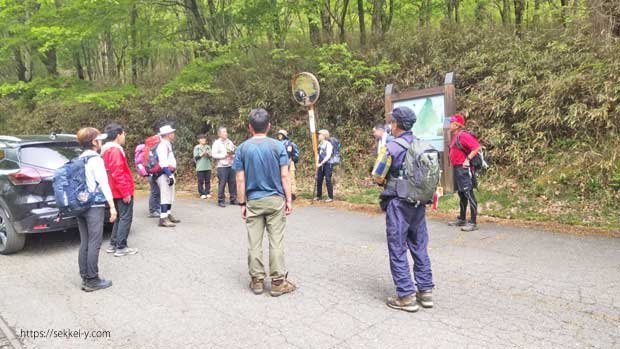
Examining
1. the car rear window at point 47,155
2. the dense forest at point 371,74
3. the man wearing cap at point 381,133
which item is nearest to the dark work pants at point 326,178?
the dense forest at point 371,74

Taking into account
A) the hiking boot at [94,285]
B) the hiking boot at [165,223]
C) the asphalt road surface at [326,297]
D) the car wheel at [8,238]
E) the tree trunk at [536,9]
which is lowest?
the asphalt road surface at [326,297]

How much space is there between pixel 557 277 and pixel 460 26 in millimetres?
9734

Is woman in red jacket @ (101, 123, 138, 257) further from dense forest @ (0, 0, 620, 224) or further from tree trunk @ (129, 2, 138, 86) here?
tree trunk @ (129, 2, 138, 86)

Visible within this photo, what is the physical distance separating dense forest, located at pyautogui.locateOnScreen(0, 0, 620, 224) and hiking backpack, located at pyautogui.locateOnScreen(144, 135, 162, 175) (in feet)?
17.5

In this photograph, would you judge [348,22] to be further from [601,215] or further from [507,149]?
[601,215]

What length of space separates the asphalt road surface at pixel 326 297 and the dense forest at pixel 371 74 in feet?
8.19

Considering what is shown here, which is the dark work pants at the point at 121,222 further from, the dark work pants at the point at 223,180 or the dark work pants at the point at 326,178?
the dark work pants at the point at 326,178

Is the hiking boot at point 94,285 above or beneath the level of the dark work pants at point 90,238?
beneath

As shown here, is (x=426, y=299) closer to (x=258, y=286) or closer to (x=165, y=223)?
(x=258, y=286)

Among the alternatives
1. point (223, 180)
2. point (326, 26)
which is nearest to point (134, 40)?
point (326, 26)

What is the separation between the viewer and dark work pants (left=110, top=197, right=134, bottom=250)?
6172 millimetres

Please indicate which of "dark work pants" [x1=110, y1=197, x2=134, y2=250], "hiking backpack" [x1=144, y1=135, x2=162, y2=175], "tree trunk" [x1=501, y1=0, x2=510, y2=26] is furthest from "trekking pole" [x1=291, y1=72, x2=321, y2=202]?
"tree trunk" [x1=501, y1=0, x2=510, y2=26]

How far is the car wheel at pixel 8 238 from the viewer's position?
6.41 meters

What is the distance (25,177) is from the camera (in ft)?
20.4
